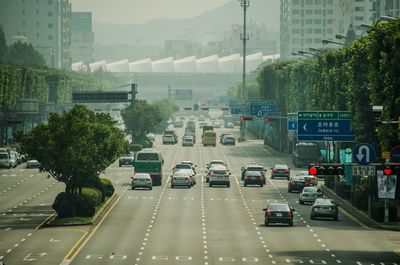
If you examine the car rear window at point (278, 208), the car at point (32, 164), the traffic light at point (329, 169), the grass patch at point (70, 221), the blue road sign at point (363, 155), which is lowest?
the car at point (32, 164)

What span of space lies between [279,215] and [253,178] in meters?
40.1

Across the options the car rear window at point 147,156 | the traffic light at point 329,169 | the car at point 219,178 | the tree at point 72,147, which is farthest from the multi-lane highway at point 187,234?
the traffic light at point 329,169

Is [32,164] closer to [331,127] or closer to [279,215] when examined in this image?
[331,127]

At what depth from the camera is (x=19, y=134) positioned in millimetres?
104375

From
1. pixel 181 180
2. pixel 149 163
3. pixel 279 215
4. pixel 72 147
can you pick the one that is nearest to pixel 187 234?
pixel 279 215

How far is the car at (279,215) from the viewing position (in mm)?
97250

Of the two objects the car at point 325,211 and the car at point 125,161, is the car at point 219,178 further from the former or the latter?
the car at point 325,211

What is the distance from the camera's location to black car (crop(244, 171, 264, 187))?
137500mm

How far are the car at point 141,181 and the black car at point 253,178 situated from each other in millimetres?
10600

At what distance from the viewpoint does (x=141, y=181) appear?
131625mm

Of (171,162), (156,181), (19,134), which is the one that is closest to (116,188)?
(156,181)

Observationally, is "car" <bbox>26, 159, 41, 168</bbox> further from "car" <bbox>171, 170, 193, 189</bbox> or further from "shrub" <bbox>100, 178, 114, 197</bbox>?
"shrub" <bbox>100, 178, 114, 197</bbox>

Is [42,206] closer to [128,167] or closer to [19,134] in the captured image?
[19,134]

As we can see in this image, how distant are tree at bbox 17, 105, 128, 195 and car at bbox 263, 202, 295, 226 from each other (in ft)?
48.9
